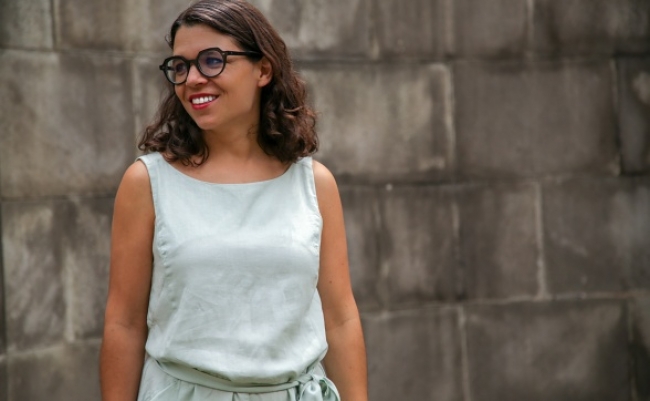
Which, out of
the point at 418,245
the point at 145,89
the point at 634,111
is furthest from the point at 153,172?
the point at 634,111

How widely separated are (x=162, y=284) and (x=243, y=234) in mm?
249

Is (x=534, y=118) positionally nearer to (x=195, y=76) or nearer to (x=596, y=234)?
(x=596, y=234)

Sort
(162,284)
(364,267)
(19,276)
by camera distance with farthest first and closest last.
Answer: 1. (364,267)
2. (19,276)
3. (162,284)

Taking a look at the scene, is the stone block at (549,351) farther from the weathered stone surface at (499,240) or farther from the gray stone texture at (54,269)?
the gray stone texture at (54,269)

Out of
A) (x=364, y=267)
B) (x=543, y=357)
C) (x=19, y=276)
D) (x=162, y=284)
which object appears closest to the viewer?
(x=162, y=284)

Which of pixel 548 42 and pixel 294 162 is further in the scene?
pixel 548 42

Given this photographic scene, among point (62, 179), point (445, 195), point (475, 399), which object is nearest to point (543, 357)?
point (475, 399)

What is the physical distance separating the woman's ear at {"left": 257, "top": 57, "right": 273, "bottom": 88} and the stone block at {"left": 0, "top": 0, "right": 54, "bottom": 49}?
6.84 ft

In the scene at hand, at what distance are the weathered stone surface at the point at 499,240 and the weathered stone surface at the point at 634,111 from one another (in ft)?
2.01

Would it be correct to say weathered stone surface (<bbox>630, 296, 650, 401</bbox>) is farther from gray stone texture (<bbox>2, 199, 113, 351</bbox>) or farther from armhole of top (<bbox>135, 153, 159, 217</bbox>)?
armhole of top (<bbox>135, 153, 159, 217</bbox>)

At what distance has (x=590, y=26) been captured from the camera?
256 inches

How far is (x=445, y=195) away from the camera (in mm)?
6281

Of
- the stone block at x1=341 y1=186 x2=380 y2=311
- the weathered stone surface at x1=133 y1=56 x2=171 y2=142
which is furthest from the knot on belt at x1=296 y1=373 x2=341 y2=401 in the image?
the stone block at x1=341 y1=186 x2=380 y2=311

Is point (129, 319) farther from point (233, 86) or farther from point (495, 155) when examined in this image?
point (495, 155)
